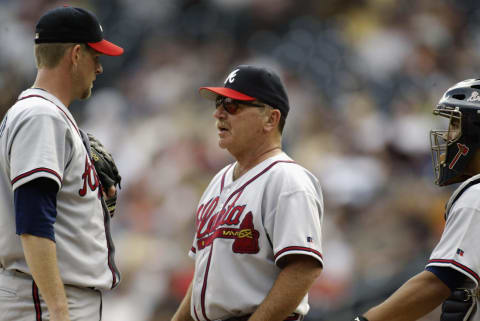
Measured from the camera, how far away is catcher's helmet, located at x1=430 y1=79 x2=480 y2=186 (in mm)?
2611

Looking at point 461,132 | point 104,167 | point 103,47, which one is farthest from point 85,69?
point 461,132

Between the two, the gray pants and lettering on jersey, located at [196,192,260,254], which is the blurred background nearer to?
lettering on jersey, located at [196,192,260,254]

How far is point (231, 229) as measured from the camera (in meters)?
2.57

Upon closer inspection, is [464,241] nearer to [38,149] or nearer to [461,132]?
[461,132]

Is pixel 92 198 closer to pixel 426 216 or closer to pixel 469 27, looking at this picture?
pixel 426 216

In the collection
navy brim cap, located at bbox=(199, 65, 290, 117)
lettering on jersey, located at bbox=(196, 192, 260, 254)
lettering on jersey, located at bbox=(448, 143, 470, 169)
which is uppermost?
navy brim cap, located at bbox=(199, 65, 290, 117)

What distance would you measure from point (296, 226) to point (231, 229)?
255 mm

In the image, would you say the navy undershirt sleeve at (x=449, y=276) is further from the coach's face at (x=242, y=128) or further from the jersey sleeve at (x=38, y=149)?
the jersey sleeve at (x=38, y=149)

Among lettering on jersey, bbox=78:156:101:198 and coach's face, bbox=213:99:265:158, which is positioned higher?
coach's face, bbox=213:99:265:158

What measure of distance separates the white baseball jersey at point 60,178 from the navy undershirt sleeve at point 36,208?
0.03 metres

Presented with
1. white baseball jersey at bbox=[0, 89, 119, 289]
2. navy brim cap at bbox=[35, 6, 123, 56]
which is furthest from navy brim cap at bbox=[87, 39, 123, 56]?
white baseball jersey at bbox=[0, 89, 119, 289]

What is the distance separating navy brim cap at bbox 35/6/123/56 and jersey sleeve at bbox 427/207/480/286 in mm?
1366

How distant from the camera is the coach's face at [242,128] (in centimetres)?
276

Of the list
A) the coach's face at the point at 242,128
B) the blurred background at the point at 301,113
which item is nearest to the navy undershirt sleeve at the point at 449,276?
the coach's face at the point at 242,128
